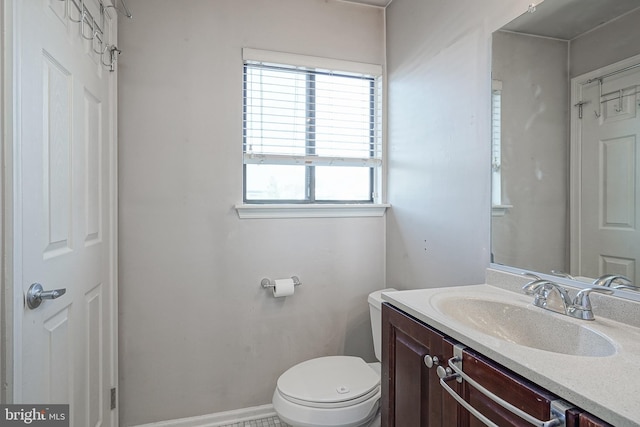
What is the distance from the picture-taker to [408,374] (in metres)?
1.07

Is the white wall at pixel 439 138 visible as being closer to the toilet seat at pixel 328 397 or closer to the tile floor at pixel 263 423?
the toilet seat at pixel 328 397

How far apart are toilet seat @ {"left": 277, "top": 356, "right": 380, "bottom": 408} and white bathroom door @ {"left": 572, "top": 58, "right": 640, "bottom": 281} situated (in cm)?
98

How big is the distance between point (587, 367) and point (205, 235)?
166 centimetres

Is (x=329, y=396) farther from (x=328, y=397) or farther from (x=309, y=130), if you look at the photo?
(x=309, y=130)

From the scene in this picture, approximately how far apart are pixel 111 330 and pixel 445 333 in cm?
156

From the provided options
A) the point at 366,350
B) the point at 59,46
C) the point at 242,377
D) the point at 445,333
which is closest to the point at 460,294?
the point at 445,333

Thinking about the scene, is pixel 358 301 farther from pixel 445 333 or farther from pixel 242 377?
pixel 445 333

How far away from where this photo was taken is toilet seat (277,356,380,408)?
1.42m

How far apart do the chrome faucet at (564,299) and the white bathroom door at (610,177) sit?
12cm

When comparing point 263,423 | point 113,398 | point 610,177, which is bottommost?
point 263,423

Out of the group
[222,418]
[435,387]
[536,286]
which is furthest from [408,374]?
[222,418]

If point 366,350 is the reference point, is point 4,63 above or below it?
above

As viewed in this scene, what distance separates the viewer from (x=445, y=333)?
0.91 m

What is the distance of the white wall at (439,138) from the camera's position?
139 cm
